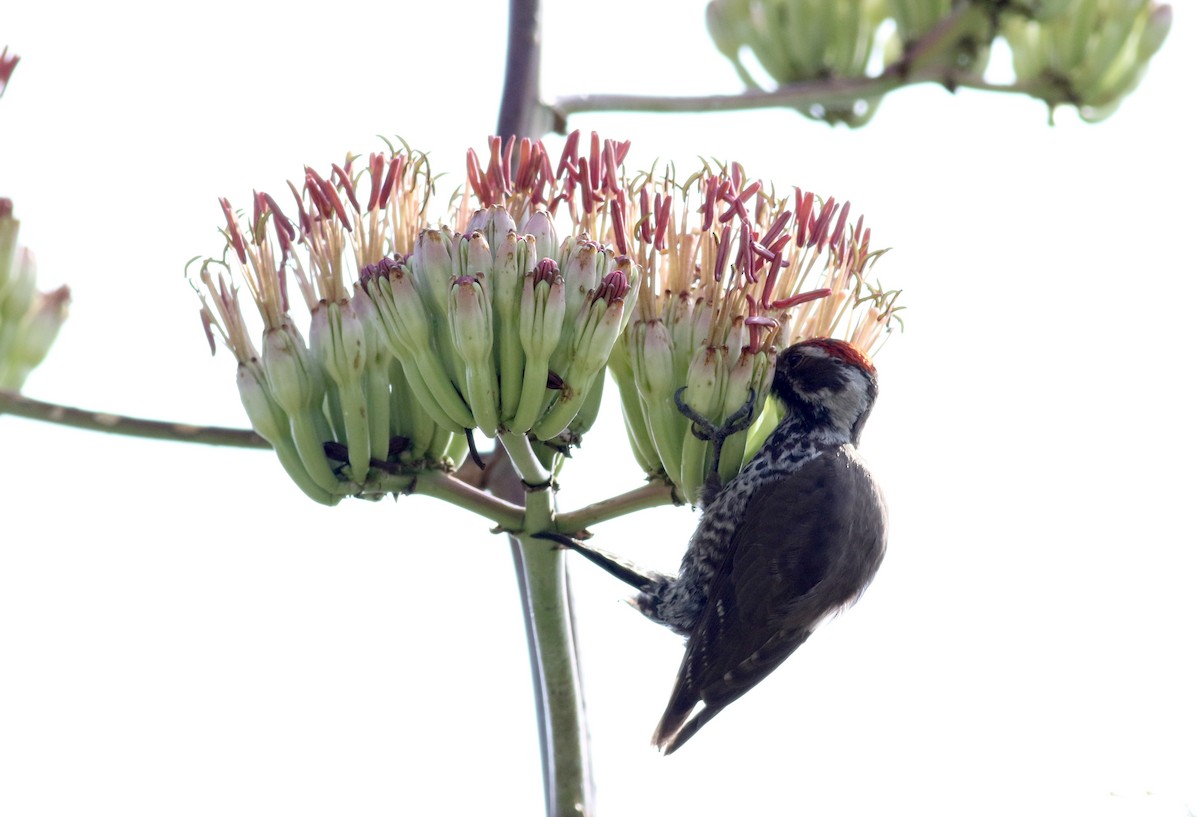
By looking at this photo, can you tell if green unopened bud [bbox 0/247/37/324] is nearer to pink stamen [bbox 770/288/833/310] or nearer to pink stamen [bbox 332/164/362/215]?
pink stamen [bbox 332/164/362/215]

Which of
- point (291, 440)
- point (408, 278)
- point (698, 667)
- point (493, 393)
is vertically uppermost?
point (408, 278)

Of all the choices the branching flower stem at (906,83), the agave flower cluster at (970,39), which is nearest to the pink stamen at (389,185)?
the branching flower stem at (906,83)

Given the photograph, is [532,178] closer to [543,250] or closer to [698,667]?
[543,250]

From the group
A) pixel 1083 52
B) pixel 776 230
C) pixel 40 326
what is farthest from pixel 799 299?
pixel 1083 52

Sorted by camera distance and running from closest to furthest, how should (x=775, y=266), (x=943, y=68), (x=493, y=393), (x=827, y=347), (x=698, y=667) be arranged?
(x=493, y=393) → (x=775, y=266) → (x=827, y=347) → (x=698, y=667) → (x=943, y=68)

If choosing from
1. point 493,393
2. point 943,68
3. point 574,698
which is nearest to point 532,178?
point 493,393

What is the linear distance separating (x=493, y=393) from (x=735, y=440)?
77 cm

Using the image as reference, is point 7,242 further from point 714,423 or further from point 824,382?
point 824,382

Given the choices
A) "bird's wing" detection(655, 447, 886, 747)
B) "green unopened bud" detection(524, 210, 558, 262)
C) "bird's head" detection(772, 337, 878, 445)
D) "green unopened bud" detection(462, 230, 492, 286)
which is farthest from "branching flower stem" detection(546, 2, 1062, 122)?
"green unopened bud" detection(462, 230, 492, 286)

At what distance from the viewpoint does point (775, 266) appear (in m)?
3.54

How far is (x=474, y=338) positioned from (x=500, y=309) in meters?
0.12

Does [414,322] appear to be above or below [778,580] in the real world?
above

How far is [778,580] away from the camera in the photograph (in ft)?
14.2

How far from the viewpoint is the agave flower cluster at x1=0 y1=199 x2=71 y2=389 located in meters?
4.17
